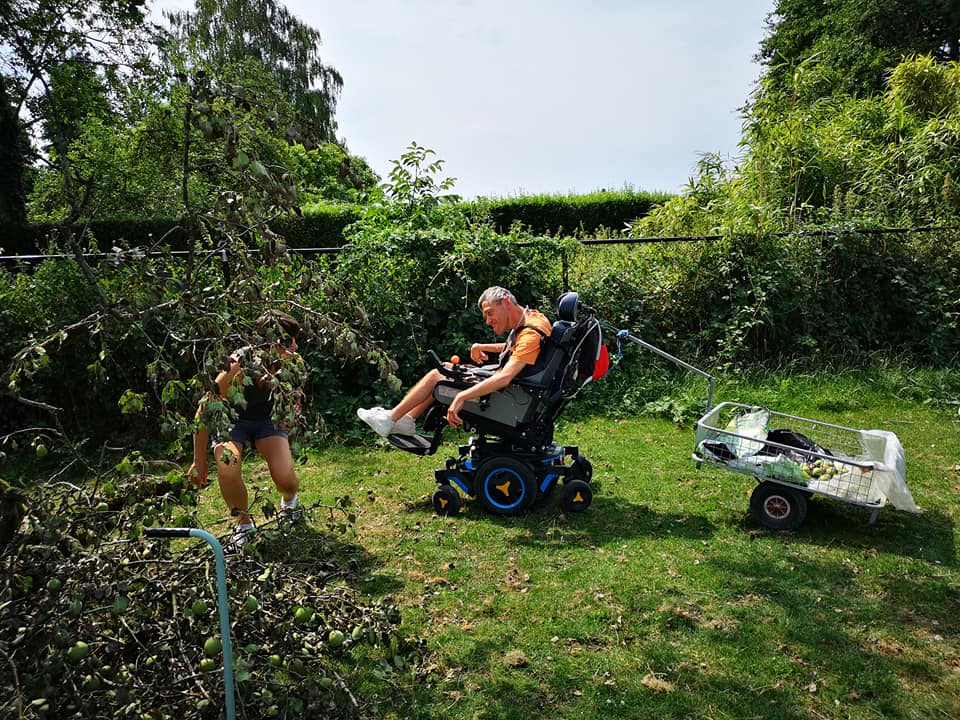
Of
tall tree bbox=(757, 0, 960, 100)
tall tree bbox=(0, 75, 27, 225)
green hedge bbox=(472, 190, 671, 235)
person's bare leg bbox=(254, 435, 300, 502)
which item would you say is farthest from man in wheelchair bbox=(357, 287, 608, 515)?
tall tree bbox=(757, 0, 960, 100)

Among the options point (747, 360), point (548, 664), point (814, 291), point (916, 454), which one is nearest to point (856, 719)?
point (548, 664)

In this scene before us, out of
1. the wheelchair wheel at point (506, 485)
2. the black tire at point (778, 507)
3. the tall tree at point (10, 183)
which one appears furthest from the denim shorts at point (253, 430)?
the tall tree at point (10, 183)

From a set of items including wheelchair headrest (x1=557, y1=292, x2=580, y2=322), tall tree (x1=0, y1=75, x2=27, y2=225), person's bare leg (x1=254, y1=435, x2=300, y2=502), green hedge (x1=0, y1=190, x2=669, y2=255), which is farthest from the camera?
tall tree (x1=0, y1=75, x2=27, y2=225)

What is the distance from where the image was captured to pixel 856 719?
117 inches

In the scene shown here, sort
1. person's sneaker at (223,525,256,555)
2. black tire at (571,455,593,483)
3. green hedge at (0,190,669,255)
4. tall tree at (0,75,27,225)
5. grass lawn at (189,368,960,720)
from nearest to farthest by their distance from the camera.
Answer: person's sneaker at (223,525,256,555) < grass lawn at (189,368,960,720) < black tire at (571,455,593,483) < green hedge at (0,190,669,255) < tall tree at (0,75,27,225)

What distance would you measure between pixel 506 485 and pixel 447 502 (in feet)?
1.39

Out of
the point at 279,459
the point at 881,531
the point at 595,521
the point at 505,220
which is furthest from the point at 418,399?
the point at 505,220

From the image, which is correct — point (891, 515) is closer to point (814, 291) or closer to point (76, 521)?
point (814, 291)

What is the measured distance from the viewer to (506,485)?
16.4 feet

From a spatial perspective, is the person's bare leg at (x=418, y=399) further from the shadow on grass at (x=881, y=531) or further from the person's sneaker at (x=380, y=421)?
the shadow on grass at (x=881, y=531)

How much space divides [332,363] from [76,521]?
483 cm

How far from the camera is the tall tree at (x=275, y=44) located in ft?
95.6

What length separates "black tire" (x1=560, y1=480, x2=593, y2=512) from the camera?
5.05 m

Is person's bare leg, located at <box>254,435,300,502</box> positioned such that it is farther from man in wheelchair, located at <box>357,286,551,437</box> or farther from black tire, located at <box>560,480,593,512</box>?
black tire, located at <box>560,480,593,512</box>
